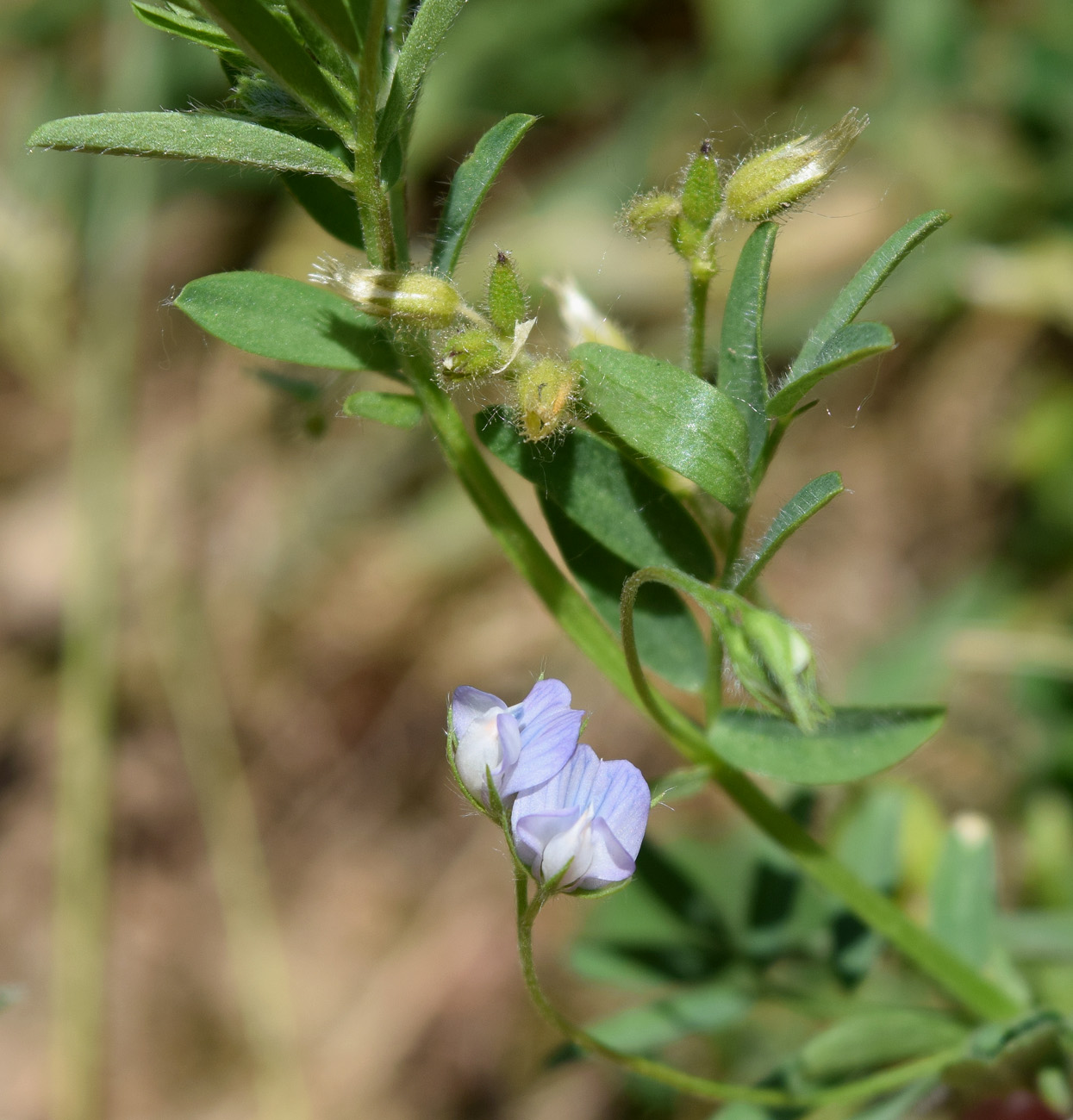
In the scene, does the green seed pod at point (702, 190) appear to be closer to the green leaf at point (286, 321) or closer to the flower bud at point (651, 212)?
the flower bud at point (651, 212)

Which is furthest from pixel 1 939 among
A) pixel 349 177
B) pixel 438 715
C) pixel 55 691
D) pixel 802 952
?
pixel 349 177

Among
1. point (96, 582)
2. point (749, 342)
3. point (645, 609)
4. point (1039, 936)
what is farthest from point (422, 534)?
point (749, 342)

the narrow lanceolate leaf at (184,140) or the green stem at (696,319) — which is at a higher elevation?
the narrow lanceolate leaf at (184,140)

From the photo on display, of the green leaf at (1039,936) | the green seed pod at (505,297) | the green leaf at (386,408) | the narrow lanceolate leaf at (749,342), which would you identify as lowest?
the green leaf at (1039,936)

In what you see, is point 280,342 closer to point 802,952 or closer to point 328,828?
point 802,952

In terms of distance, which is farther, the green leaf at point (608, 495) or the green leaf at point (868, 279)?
the green leaf at point (608, 495)

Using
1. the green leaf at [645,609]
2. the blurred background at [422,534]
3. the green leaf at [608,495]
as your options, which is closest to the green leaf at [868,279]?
the green leaf at [608,495]
